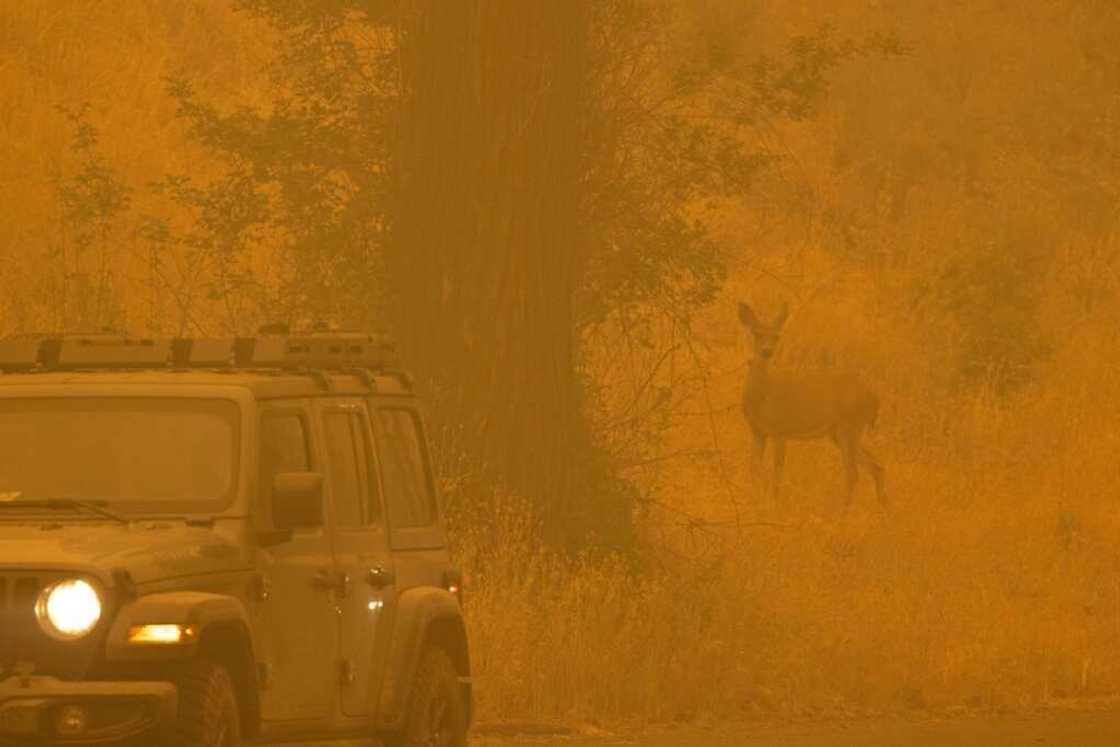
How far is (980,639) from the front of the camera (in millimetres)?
15484

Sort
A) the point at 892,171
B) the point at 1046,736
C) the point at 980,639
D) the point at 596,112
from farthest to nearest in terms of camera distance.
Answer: the point at 892,171
the point at 596,112
the point at 980,639
the point at 1046,736

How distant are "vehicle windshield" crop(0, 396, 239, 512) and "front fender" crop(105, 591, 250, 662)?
2.61 ft

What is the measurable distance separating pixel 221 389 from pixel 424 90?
7.18m

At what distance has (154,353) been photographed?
392 inches

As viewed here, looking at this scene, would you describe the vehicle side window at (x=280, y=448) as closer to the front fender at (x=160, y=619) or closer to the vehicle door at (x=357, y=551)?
the vehicle door at (x=357, y=551)

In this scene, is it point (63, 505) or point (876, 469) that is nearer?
point (63, 505)

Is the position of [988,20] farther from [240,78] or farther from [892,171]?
[240,78]

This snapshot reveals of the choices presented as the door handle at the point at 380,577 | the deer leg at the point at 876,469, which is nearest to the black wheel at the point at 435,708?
the door handle at the point at 380,577

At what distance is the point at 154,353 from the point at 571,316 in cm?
675

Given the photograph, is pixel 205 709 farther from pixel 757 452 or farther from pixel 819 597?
pixel 757 452

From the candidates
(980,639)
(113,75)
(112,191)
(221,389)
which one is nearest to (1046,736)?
(980,639)

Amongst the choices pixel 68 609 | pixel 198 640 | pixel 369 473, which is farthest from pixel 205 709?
pixel 369 473

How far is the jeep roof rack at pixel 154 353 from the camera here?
988cm

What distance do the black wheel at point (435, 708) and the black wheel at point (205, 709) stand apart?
150 centimetres
